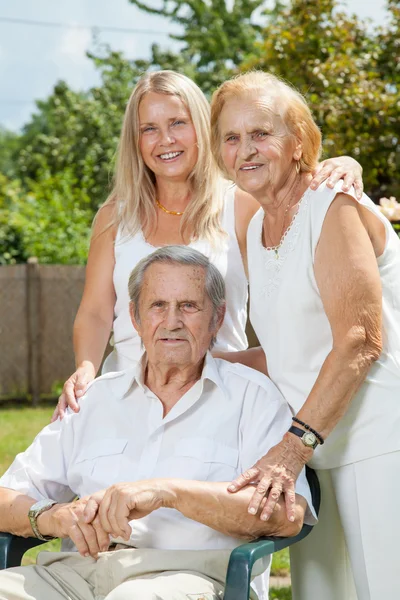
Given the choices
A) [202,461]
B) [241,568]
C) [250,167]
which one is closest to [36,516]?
[202,461]

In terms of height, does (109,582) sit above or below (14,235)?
below

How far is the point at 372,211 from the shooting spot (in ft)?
7.51

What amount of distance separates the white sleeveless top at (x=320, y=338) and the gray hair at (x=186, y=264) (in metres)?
0.22

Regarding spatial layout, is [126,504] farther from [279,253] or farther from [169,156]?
[169,156]

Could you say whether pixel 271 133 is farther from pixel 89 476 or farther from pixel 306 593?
pixel 306 593

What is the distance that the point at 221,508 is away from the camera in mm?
2219

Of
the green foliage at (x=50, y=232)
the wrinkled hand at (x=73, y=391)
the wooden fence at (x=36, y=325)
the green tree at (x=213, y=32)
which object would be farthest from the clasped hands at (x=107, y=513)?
the green tree at (x=213, y=32)

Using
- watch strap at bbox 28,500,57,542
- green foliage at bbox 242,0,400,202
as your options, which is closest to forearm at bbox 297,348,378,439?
watch strap at bbox 28,500,57,542

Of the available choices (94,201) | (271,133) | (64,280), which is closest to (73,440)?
(271,133)

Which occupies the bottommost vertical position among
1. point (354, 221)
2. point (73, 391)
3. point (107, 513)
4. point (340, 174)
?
point (107, 513)

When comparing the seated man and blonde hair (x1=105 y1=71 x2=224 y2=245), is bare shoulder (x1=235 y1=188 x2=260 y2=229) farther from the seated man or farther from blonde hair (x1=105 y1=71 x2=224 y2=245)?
the seated man

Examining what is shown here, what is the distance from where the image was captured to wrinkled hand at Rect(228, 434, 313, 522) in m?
2.18

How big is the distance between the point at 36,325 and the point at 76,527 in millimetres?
7852

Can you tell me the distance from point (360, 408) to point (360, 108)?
515 centimetres
